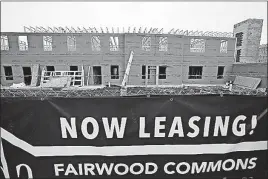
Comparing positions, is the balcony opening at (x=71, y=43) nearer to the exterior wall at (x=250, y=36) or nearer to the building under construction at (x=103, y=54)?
the building under construction at (x=103, y=54)

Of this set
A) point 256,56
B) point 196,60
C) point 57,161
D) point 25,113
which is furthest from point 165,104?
point 256,56

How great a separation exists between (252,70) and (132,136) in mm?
21289

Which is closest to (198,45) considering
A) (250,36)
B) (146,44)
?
(146,44)

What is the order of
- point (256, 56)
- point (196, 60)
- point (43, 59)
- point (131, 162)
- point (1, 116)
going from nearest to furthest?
point (1, 116) → point (131, 162) → point (43, 59) → point (196, 60) → point (256, 56)

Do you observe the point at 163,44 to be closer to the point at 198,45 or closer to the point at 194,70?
the point at 194,70

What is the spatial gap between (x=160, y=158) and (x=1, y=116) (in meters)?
2.07

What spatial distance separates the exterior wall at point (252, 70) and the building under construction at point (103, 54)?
366 cm

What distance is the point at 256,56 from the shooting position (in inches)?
1003

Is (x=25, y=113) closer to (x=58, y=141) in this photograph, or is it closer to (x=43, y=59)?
(x=58, y=141)

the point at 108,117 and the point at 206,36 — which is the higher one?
the point at 206,36

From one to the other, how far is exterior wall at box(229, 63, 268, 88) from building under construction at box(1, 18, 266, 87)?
3.66 m

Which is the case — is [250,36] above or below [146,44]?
above

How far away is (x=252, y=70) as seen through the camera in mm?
17672

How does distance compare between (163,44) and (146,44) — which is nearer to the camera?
(163,44)
